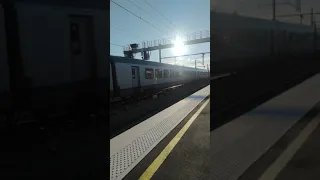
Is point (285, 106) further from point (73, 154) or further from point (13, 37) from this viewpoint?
point (13, 37)

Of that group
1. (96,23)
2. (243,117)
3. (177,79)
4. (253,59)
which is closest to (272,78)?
(253,59)

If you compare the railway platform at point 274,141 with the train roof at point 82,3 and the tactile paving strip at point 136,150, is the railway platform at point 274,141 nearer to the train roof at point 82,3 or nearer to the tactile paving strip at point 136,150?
the tactile paving strip at point 136,150

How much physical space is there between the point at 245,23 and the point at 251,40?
0.38 m

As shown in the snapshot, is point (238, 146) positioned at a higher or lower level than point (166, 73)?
lower

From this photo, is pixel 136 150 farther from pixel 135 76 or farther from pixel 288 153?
pixel 135 76

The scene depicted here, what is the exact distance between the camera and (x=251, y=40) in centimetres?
344

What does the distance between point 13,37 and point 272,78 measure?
3712 mm

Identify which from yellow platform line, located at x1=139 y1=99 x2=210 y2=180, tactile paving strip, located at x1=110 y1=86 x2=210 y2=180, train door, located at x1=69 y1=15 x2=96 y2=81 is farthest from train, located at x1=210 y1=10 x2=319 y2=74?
tactile paving strip, located at x1=110 y1=86 x2=210 y2=180

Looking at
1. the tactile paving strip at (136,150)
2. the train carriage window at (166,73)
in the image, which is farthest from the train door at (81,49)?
the train carriage window at (166,73)

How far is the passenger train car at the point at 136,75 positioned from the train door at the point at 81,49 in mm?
7527

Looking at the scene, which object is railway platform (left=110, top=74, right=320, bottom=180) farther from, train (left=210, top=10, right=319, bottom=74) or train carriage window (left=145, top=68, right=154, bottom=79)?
train carriage window (left=145, top=68, right=154, bottom=79)

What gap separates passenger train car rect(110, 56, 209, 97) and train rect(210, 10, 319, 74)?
7.06 m

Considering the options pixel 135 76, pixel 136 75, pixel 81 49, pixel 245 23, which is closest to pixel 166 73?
pixel 136 75

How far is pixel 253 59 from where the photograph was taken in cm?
370
